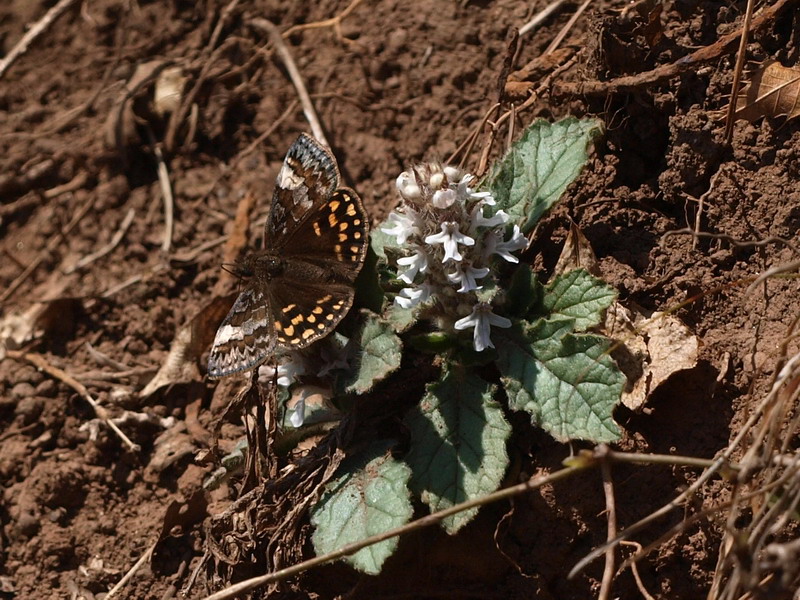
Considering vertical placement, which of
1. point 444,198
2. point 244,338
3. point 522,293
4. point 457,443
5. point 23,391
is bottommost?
point 23,391

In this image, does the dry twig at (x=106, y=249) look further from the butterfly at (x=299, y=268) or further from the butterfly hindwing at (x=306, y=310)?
the butterfly hindwing at (x=306, y=310)

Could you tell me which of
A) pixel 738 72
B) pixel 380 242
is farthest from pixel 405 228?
pixel 738 72

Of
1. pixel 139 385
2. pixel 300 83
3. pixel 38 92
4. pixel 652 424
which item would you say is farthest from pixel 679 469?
pixel 38 92

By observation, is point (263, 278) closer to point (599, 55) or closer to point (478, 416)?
point (478, 416)

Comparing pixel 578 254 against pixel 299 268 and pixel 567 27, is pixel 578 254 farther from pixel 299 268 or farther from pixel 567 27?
pixel 567 27

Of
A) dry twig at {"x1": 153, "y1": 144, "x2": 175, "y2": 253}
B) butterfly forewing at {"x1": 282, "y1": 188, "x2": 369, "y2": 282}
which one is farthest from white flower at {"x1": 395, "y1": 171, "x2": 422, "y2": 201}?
dry twig at {"x1": 153, "y1": 144, "x2": 175, "y2": 253}

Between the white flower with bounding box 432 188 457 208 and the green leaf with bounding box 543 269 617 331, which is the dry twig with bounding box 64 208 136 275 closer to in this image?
the white flower with bounding box 432 188 457 208
